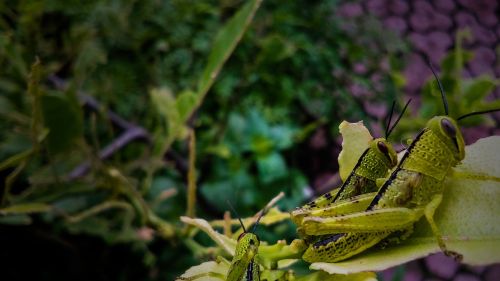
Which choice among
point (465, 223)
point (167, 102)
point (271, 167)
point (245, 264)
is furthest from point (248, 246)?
point (271, 167)

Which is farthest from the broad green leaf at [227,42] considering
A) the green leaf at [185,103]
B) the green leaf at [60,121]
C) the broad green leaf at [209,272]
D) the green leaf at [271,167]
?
the green leaf at [271,167]

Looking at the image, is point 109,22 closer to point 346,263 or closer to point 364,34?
point 364,34

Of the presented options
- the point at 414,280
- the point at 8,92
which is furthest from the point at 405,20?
the point at 8,92

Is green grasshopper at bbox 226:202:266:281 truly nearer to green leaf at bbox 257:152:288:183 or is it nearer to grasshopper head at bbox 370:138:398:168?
grasshopper head at bbox 370:138:398:168

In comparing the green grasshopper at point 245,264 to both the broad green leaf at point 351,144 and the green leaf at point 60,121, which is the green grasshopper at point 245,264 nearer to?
the broad green leaf at point 351,144

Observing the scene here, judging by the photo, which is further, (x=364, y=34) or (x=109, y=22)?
(x=364, y=34)

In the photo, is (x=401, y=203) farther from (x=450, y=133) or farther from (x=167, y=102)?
(x=167, y=102)

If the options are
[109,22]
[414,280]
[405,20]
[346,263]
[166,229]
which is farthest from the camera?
[405,20]
